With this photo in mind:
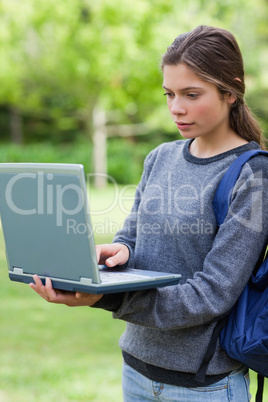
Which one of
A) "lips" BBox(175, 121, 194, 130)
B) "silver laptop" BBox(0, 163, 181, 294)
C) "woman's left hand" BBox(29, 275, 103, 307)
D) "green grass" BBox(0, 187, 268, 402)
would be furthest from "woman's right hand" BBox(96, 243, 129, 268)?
"green grass" BBox(0, 187, 268, 402)

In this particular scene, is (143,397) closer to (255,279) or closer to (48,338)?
(255,279)

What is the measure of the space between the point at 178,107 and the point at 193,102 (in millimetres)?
47

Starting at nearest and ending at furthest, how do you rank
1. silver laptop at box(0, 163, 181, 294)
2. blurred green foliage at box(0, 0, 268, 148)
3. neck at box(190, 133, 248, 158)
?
silver laptop at box(0, 163, 181, 294) → neck at box(190, 133, 248, 158) → blurred green foliage at box(0, 0, 268, 148)

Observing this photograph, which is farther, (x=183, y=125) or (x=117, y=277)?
(x=183, y=125)

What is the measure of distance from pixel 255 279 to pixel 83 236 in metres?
0.54

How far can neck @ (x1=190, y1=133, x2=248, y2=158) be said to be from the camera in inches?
70.3

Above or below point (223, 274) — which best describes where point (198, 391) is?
below

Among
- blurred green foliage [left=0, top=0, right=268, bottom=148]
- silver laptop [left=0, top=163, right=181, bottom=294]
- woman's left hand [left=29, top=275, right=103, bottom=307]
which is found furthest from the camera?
blurred green foliage [left=0, top=0, right=268, bottom=148]

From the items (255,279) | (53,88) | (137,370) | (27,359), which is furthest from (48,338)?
(53,88)

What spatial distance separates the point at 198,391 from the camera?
171 cm

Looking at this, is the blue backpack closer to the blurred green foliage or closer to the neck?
the neck

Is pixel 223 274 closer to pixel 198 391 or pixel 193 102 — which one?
pixel 198 391

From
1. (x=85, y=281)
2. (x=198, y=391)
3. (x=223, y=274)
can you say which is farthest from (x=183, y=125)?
(x=198, y=391)

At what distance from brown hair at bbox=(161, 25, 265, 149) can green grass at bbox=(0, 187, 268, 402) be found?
2.63m
